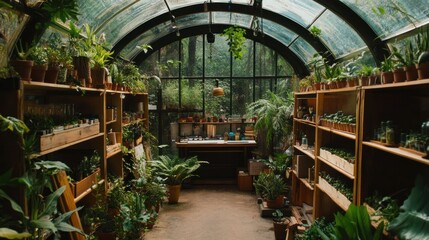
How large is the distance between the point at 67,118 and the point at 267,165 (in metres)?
4.82

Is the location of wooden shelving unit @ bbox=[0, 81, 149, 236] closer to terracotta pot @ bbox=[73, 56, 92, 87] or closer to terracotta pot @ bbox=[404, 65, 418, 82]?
terracotta pot @ bbox=[73, 56, 92, 87]

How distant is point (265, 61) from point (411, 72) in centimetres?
618

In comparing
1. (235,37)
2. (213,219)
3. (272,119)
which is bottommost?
(213,219)

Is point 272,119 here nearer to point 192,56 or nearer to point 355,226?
point 192,56

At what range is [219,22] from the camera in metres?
8.33

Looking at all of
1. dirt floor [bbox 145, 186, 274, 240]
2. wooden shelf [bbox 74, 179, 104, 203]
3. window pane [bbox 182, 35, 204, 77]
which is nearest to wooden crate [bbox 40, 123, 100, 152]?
wooden shelf [bbox 74, 179, 104, 203]

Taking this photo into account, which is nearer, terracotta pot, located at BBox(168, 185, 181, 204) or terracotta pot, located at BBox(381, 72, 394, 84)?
terracotta pot, located at BBox(381, 72, 394, 84)

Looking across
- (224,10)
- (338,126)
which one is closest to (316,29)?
(224,10)

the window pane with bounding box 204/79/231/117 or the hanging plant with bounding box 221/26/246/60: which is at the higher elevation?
the hanging plant with bounding box 221/26/246/60

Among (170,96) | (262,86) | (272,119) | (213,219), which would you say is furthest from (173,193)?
(262,86)

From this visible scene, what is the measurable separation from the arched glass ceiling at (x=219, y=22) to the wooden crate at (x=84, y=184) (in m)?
4.00

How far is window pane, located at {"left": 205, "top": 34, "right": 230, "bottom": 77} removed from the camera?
8.58m

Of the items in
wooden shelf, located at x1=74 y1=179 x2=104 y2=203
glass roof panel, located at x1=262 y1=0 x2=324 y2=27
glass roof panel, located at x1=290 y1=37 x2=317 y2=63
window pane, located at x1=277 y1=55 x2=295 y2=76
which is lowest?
wooden shelf, located at x1=74 y1=179 x2=104 y2=203

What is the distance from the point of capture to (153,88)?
28.2 feet
